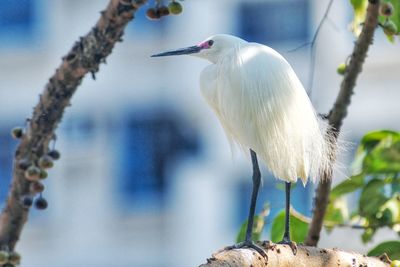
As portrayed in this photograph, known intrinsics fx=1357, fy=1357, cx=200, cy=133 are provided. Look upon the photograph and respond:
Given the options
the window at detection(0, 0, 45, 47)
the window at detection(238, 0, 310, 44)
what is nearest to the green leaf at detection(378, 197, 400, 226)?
the window at detection(238, 0, 310, 44)

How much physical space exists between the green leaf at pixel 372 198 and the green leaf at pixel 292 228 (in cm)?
15

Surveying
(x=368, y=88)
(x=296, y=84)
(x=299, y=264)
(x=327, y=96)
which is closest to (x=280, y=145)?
(x=296, y=84)

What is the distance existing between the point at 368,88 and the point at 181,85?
4.99ft

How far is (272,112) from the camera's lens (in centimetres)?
263

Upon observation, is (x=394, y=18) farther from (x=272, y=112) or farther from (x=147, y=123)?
(x=147, y=123)

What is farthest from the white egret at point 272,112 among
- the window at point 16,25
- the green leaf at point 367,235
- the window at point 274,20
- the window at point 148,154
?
the window at point 16,25

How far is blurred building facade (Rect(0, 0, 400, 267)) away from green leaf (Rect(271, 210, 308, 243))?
712cm

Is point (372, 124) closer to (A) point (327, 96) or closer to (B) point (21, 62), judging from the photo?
(A) point (327, 96)

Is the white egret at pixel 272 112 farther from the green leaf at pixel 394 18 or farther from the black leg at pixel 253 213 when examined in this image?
the green leaf at pixel 394 18

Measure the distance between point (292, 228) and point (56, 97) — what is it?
73cm

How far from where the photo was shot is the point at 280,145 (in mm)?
2613

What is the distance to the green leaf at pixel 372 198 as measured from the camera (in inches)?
107

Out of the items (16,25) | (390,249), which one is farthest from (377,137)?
(16,25)

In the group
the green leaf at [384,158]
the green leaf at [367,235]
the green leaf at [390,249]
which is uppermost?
the green leaf at [384,158]
